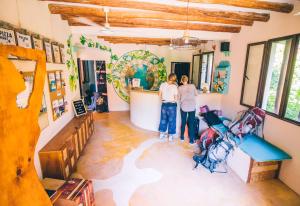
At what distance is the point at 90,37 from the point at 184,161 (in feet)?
13.8

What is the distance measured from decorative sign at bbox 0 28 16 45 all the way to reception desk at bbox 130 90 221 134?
3032 mm

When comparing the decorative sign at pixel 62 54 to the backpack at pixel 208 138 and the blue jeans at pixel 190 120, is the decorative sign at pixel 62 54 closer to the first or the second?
the blue jeans at pixel 190 120

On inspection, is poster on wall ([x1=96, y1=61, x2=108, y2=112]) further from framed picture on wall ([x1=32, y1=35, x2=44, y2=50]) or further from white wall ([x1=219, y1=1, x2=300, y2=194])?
white wall ([x1=219, y1=1, x2=300, y2=194])

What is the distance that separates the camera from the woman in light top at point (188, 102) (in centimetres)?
360

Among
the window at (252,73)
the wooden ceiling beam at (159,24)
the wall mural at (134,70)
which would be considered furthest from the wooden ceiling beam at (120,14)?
the wall mural at (134,70)

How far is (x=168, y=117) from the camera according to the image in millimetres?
3938

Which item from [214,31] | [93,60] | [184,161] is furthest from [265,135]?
[93,60]

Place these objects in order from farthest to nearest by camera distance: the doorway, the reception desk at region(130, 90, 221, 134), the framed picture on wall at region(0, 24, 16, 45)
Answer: the doorway → the reception desk at region(130, 90, 221, 134) → the framed picture on wall at region(0, 24, 16, 45)

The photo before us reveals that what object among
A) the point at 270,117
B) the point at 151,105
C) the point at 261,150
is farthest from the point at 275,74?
the point at 151,105

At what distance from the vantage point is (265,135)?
9.92 feet

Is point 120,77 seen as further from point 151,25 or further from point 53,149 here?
point 53,149

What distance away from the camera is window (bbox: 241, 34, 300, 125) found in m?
2.54

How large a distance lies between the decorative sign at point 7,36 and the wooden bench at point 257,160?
3301 mm

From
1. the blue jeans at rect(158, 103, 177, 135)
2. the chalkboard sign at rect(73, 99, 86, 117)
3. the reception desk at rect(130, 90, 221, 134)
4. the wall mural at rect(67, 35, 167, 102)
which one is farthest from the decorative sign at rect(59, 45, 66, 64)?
the wall mural at rect(67, 35, 167, 102)
